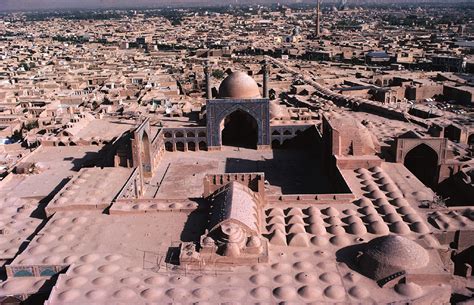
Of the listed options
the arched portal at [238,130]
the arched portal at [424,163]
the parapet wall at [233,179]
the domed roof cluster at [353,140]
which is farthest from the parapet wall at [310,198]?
the arched portal at [238,130]

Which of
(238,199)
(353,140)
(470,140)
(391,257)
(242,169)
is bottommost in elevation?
(470,140)

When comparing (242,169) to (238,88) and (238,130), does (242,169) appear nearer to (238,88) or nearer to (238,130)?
(238,88)

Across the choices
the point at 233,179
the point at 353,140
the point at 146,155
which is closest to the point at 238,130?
the point at 146,155

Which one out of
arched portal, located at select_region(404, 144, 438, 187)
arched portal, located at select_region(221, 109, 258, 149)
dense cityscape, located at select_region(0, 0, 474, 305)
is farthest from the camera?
arched portal, located at select_region(221, 109, 258, 149)

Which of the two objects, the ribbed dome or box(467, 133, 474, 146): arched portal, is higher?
the ribbed dome

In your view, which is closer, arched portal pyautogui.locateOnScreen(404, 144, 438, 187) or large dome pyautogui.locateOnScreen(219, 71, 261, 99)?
arched portal pyautogui.locateOnScreen(404, 144, 438, 187)

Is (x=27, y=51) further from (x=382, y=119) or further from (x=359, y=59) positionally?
(x=382, y=119)

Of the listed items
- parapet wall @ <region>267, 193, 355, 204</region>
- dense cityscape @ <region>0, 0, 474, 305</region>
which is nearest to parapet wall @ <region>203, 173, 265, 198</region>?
dense cityscape @ <region>0, 0, 474, 305</region>

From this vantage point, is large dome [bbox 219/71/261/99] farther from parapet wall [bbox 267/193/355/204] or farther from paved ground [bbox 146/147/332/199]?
parapet wall [bbox 267/193/355/204]

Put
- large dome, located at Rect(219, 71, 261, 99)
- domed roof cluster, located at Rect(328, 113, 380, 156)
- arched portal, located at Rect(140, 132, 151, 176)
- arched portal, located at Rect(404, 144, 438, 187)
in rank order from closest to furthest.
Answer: domed roof cluster, located at Rect(328, 113, 380, 156), arched portal, located at Rect(404, 144, 438, 187), arched portal, located at Rect(140, 132, 151, 176), large dome, located at Rect(219, 71, 261, 99)
